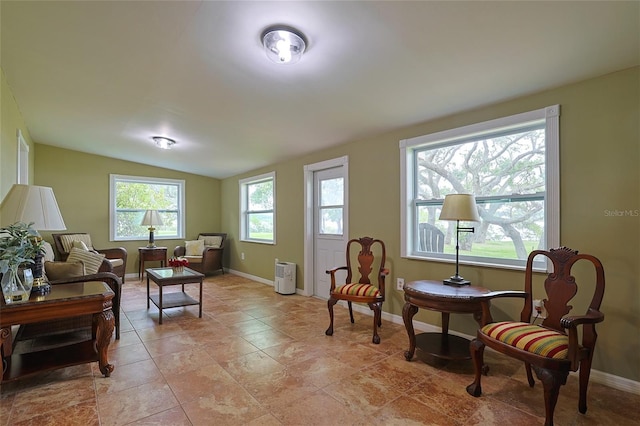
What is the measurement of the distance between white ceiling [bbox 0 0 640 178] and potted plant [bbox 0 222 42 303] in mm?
1343

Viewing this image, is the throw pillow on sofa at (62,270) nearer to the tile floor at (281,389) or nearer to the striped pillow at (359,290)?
the tile floor at (281,389)

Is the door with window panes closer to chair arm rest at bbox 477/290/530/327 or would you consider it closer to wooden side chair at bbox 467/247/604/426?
chair arm rest at bbox 477/290/530/327

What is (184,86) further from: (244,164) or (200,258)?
A: (200,258)

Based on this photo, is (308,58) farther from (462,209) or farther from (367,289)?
(367,289)

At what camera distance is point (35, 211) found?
2215 mm

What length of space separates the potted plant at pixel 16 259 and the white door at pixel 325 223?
3074 millimetres

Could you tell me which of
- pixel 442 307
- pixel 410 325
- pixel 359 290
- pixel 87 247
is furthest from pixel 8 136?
pixel 442 307

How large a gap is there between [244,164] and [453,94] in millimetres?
4032

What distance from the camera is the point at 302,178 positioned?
4945 mm

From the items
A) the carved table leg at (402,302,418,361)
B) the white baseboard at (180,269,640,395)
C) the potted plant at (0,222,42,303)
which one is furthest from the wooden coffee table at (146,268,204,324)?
the carved table leg at (402,302,418,361)

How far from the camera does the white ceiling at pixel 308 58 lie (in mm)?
1832

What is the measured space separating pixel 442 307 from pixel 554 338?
28.0 inches

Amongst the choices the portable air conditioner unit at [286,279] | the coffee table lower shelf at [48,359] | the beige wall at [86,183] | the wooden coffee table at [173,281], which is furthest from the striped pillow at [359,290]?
the beige wall at [86,183]

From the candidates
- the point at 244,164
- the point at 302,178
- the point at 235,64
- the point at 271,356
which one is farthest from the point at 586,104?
the point at 244,164
